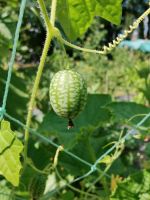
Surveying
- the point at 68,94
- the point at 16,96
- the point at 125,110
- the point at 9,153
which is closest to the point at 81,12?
the point at 68,94

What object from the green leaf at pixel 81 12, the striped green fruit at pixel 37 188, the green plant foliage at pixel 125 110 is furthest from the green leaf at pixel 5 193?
the green plant foliage at pixel 125 110

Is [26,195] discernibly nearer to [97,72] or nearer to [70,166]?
[70,166]

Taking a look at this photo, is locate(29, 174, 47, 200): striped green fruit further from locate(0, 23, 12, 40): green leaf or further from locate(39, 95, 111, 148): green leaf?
locate(0, 23, 12, 40): green leaf

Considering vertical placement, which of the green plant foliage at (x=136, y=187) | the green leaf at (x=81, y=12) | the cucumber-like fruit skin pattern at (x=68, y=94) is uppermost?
the green leaf at (x=81, y=12)

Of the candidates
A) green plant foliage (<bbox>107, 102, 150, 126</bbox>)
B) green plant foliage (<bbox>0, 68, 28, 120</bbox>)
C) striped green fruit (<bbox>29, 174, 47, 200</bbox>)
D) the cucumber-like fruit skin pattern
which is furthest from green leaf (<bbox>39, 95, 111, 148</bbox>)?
the cucumber-like fruit skin pattern

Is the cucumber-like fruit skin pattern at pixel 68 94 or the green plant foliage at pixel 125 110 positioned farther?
the green plant foliage at pixel 125 110

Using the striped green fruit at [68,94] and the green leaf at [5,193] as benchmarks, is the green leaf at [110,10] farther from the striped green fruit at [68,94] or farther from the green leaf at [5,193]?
the green leaf at [5,193]
